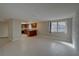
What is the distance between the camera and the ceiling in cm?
156

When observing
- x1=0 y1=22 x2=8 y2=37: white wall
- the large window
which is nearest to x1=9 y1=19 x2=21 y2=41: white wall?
x1=0 y1=22 x2=8 y2=37: white wall

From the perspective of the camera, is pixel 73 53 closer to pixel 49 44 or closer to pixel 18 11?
pixel 49 44

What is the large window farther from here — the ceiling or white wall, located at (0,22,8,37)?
white wall, located at (0,22,8,37)

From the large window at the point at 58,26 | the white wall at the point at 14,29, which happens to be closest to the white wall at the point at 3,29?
the white wall at the point at 14,29

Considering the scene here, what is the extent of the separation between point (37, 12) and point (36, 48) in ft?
2.12

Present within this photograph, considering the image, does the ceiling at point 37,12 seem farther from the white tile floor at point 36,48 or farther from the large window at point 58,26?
the white tile floor at point 36,48

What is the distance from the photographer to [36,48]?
6.11 feet

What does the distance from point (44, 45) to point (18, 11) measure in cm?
75

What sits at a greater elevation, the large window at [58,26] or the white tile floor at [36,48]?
the large window at [58,26]

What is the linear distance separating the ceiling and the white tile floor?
41cm

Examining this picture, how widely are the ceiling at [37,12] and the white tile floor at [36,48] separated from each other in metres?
0.41

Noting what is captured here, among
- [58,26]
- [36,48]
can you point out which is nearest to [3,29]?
[36,48]

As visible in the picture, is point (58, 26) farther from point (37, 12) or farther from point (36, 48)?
point (36, 48)

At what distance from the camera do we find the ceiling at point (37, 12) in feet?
5.13
